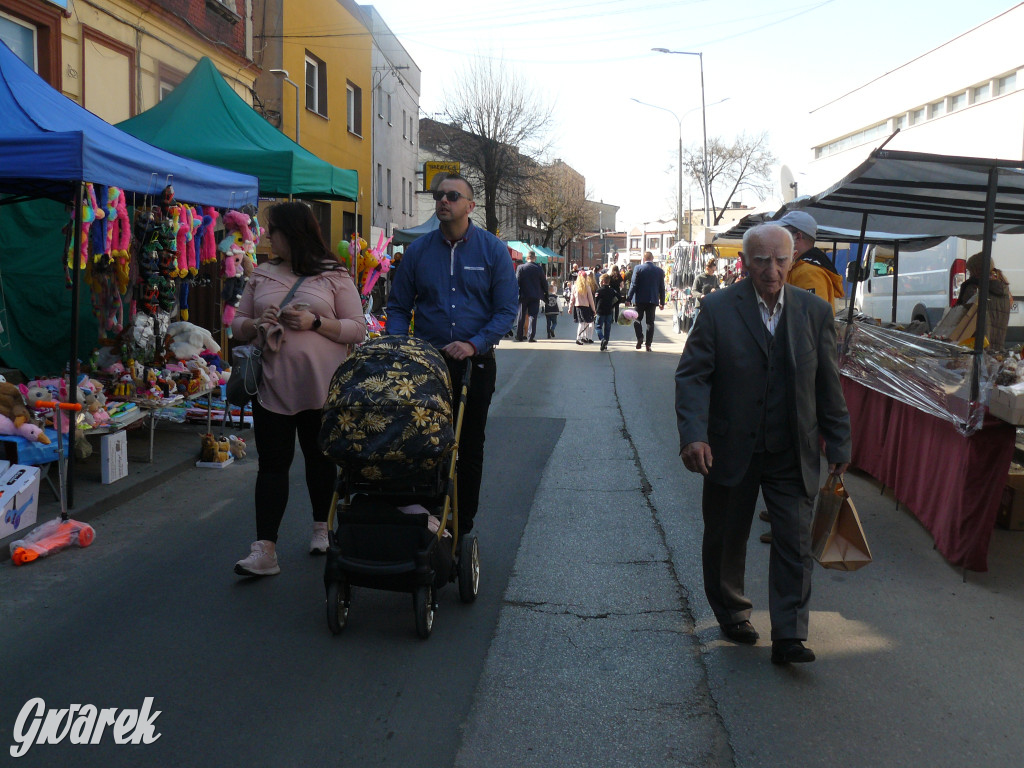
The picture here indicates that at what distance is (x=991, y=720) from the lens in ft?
11.3

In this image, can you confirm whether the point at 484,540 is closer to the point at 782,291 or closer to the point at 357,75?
the point at 782,291

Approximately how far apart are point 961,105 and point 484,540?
94.1ft

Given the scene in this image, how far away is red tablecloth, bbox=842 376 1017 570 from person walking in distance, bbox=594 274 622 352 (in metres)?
11.6

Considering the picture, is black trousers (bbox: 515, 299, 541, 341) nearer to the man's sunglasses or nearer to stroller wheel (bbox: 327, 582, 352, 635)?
the man's sunglasses

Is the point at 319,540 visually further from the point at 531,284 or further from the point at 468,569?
the point at 531,284

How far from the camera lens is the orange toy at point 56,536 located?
17.0 ft

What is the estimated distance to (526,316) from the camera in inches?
807

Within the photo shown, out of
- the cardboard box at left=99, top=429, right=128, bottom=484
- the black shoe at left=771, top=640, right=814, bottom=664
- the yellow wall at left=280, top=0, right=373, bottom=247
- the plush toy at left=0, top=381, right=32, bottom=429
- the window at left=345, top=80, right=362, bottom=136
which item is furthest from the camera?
the window at left=345, top=80, right=362, bottom=136

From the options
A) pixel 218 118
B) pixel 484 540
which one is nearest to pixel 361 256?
pixel 218 118

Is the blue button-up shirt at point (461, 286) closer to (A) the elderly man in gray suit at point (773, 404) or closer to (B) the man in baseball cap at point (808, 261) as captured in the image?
(A) the elderly man in gray suit at point (773, 404)

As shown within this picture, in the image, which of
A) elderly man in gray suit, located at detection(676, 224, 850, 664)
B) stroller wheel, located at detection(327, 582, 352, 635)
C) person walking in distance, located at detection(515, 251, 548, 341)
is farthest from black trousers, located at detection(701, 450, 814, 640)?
person walking in distance, located at detection(515, 251, 548, 341)

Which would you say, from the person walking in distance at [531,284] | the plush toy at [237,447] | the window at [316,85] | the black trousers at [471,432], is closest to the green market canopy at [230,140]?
the plush toy at [237,447]

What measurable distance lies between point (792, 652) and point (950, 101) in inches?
1198

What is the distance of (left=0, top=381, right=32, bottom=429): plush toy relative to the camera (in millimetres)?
6328
